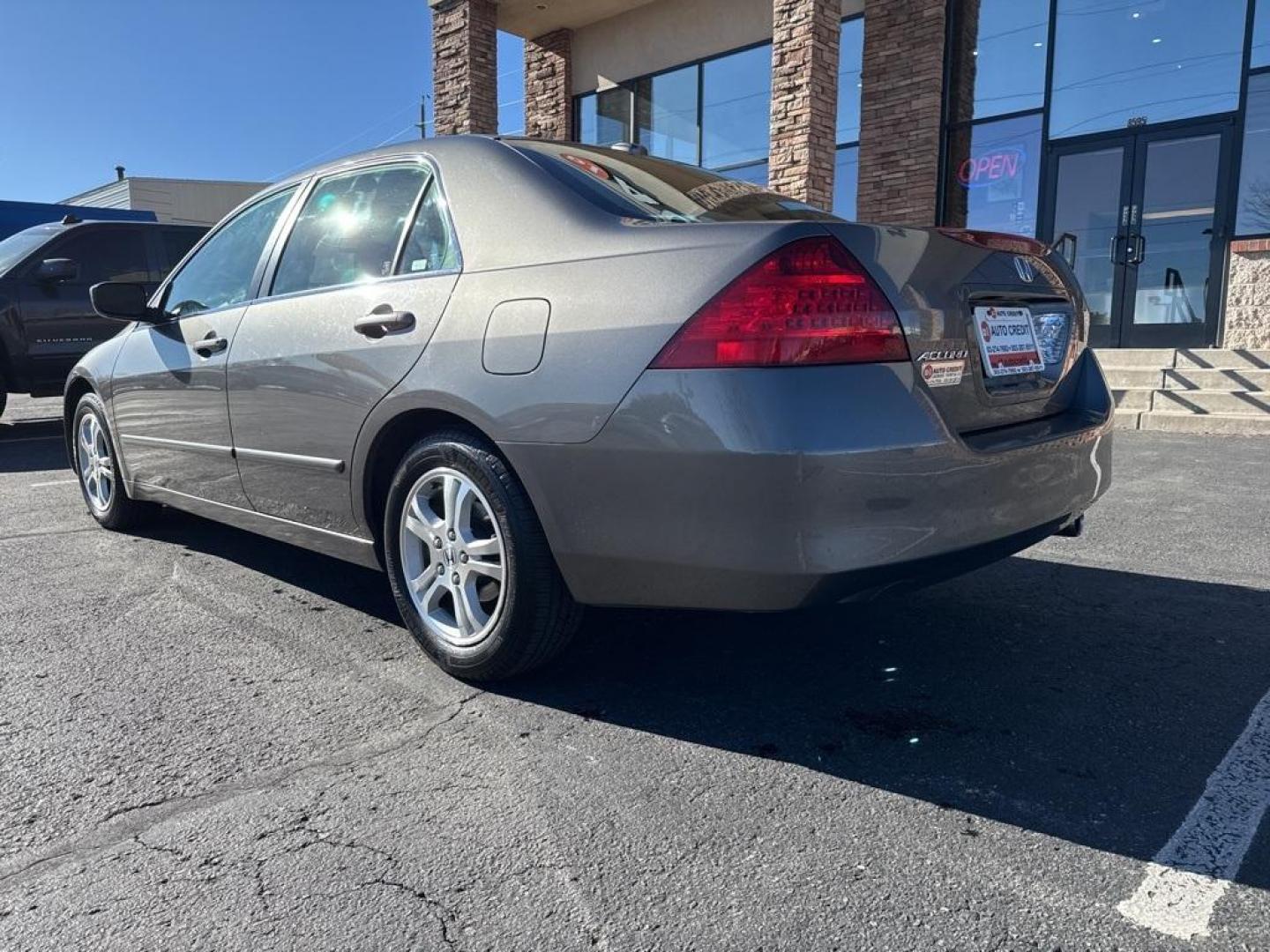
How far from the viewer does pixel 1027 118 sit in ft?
34.6

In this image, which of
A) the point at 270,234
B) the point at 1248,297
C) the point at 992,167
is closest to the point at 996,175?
the point at 992,167

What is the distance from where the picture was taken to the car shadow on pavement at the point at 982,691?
2.06 meters

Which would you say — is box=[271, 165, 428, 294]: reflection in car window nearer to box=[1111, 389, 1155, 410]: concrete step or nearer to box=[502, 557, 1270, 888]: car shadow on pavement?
box=[502, 557, 1270, 888]: car shadow on pavement

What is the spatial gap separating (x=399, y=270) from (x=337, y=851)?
172 cm

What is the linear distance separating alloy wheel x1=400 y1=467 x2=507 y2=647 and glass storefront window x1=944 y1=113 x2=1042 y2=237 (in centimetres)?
971

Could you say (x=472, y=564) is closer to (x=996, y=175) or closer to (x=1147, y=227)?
(x=1147, y=227)

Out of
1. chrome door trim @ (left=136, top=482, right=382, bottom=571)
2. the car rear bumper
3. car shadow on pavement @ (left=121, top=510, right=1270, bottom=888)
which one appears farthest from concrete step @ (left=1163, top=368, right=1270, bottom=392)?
chrome door trim @ (left=136, top=482, right=382, bottom=571)

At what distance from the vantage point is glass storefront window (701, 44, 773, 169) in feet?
39.8

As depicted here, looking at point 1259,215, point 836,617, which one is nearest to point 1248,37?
point 1259,215

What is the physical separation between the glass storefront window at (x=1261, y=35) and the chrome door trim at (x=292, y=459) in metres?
10.2

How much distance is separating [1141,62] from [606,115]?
7.25m

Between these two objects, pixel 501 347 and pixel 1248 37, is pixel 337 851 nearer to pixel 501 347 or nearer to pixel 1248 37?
pixel 501 347

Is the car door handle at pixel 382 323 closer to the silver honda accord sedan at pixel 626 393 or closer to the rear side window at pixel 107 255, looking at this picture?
the silver honda accord sedan at pixel 626 393

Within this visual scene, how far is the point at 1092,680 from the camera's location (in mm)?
2654
